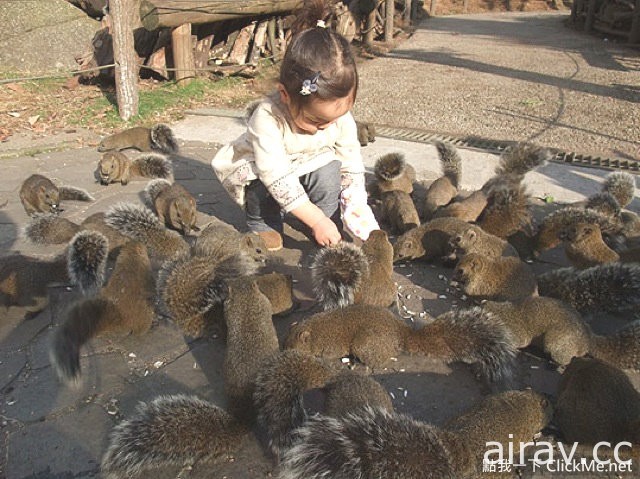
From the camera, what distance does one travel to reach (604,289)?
2791 millimetres

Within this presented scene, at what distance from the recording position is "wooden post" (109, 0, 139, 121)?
6.47m

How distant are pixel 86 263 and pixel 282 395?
1.56m

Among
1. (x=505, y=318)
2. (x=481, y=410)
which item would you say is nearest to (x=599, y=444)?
(x=481, y=410)

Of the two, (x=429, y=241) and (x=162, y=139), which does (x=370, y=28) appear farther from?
(x=429, y=241)

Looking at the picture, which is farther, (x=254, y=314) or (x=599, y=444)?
(x=254, y=314)

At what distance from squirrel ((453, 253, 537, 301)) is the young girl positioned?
802 millimetres

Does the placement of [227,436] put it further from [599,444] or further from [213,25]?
[213,25]

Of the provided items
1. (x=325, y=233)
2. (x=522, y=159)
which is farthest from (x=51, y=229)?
(x=522, y=159)

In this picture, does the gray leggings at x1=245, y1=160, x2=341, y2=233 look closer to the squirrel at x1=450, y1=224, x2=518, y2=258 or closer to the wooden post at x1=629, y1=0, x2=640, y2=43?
the squirrel at x1=450, y1=224, x2=518, y2=258

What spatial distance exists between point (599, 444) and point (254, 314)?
1.51 m

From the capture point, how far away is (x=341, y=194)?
12.9 ft

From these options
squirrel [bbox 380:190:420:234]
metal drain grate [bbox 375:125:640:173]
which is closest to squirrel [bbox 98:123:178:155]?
metal drain grate [bbox 375:125:640:173]

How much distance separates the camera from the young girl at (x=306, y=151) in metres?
3.00

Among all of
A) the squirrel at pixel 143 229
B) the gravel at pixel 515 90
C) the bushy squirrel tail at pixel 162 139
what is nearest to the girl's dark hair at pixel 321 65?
the squirrel at pixel 143 229
